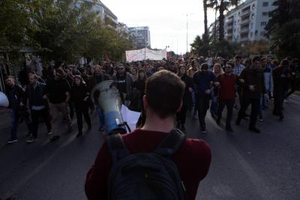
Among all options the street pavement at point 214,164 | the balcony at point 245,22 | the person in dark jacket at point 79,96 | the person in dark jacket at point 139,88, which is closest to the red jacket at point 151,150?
the street pavement at point 214,164

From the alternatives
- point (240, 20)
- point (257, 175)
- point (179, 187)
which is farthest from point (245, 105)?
point (240, 20)

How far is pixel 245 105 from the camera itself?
6.07m

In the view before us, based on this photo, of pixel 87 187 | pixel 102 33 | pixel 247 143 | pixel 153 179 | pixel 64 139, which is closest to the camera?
pixel 153 179

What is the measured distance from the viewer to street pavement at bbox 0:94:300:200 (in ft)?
11.2

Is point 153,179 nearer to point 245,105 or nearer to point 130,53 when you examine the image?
point 245,105

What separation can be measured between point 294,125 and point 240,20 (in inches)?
3431

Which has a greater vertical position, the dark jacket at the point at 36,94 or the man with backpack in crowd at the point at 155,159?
the man with backpack in crowd at the point at 155,159

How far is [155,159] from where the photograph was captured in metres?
1.08

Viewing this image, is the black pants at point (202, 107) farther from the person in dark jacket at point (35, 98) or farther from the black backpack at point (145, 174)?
the black backpack at point (145, 174)

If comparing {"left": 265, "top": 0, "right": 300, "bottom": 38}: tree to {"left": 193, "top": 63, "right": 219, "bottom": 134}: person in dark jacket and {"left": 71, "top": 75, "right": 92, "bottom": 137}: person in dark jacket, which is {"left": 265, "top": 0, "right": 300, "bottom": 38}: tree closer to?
{"left": 193, "top": 63, "right": 219, "bottom": 134}: person in dark jacket

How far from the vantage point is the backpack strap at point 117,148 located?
1.10 metres

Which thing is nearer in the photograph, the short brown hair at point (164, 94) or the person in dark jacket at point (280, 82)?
the short brown hair at point (164, 94)

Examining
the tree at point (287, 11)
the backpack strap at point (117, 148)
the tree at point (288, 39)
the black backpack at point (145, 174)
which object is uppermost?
the tree at point (287, 11)

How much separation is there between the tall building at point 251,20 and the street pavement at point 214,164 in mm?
64492
